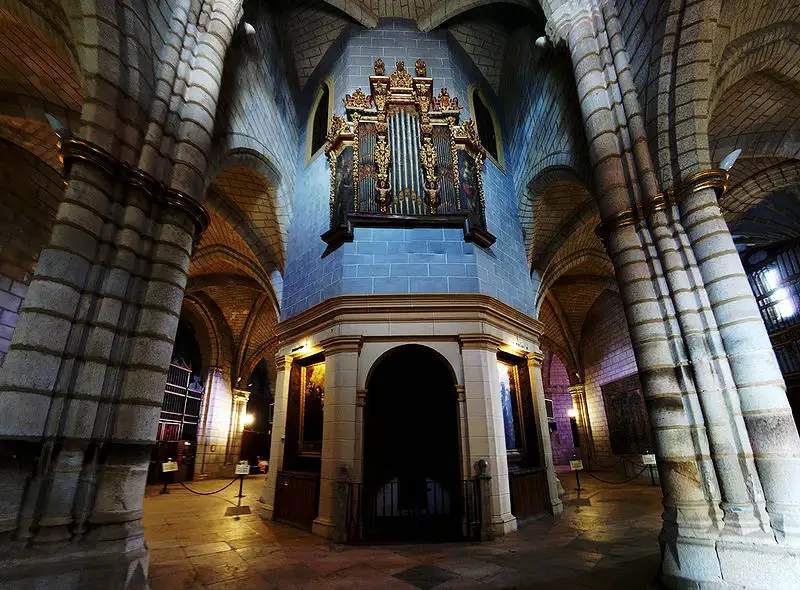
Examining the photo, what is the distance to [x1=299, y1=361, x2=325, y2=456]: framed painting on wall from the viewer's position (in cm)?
685

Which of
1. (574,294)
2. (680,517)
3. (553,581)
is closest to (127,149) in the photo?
(553,581)

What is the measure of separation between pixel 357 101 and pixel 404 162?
5.94 ft

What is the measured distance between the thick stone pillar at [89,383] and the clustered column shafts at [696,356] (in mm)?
5054

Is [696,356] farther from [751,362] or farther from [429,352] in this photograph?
Result: [429,352]

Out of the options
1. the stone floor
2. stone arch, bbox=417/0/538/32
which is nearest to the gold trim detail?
the stone floor

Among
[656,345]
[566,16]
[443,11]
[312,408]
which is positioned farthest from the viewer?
[443,11]

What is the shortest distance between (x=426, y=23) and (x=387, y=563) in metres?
11.3

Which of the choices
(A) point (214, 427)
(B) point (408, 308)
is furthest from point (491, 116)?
(A) point (214, 427)

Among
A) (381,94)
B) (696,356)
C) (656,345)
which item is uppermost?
(381,94)

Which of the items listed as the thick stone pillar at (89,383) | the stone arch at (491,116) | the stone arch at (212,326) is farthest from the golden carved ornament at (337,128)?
the stone arch at (212,326)

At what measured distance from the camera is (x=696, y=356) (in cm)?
400

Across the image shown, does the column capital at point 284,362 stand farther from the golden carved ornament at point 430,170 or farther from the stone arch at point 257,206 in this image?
the golden carved ornament at point 430,170

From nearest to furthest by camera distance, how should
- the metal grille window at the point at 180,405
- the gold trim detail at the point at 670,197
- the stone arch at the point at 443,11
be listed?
the gold trim detail at the point at 670,197, the stone arch at the point at 443,11, the metal grille window at the point at 180,405

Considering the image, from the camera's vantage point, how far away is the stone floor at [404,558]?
3.82 metres
